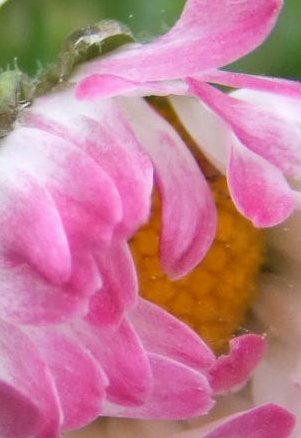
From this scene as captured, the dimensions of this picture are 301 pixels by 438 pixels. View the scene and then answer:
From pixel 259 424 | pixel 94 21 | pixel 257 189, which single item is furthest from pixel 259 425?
pixel 94 21

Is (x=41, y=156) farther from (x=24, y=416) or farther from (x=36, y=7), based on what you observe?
(x=36, y=7)

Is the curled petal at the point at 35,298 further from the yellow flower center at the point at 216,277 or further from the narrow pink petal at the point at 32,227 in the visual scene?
the yellow flower center at the point at 216,277

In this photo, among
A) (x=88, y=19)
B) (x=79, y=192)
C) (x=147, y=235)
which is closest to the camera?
(x=79, y=192)

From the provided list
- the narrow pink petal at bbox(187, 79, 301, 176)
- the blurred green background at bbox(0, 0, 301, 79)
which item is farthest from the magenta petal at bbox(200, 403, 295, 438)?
the blurred green background at bbox(0, 0, 301, 79)

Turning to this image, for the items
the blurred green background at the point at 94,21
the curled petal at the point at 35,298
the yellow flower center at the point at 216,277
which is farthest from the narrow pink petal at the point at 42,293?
the blurred green background at the point at 94,21

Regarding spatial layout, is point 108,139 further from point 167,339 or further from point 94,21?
point 94,21

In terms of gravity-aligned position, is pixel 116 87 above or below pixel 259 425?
above

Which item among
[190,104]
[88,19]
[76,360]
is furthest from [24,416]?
[88,19]
